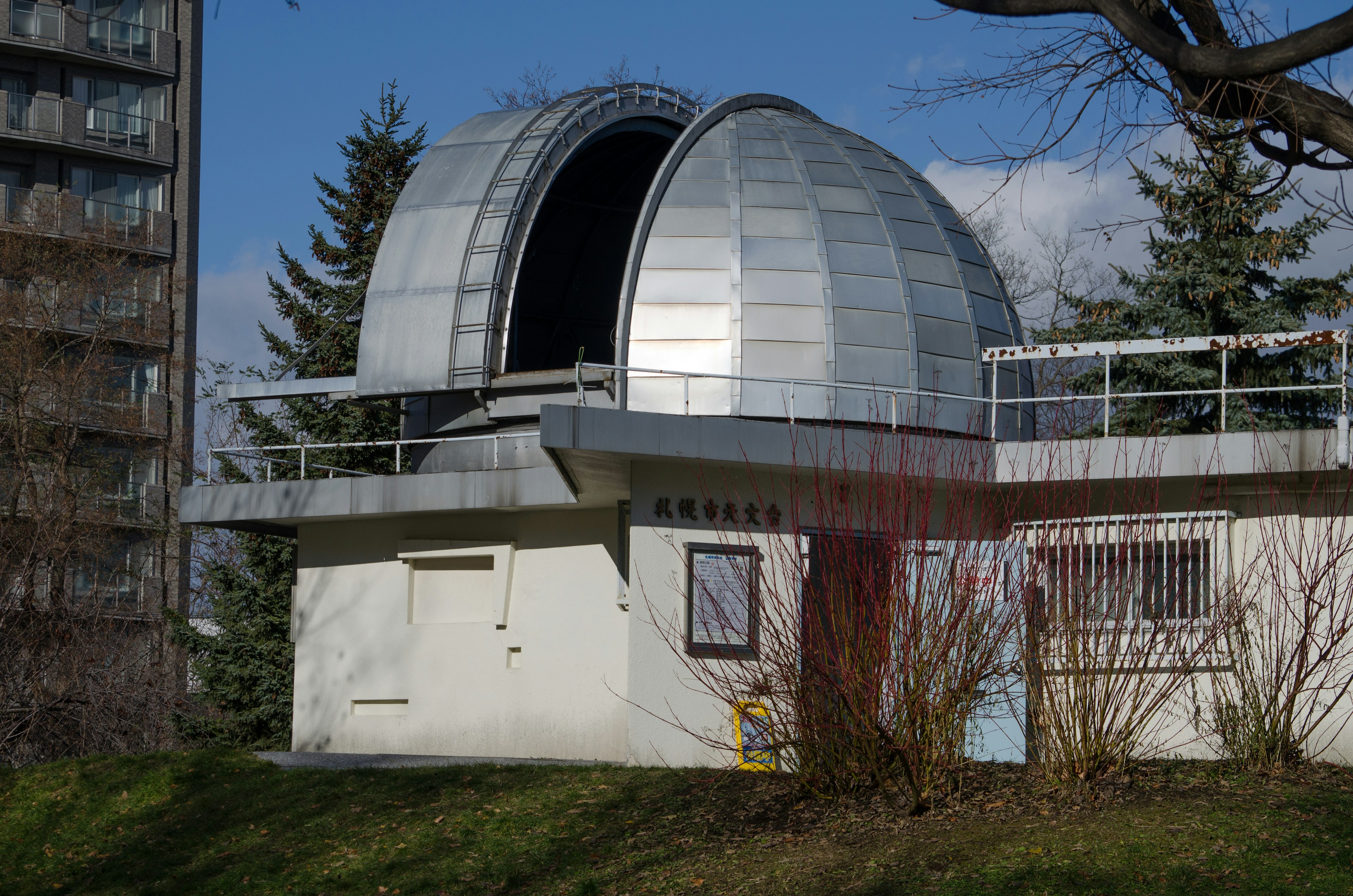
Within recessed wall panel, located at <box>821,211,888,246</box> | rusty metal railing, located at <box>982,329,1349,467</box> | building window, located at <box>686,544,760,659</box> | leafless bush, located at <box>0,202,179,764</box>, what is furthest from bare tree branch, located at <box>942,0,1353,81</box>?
leafless bush, located at <box>0,202,179,764</box>

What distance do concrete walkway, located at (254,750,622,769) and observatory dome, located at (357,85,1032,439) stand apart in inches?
170

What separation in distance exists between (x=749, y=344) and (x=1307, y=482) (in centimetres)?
628

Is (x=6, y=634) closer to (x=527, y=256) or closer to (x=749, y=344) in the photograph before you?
(x=527, y=256)

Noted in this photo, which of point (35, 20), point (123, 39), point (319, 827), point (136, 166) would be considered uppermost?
point (123, 39)

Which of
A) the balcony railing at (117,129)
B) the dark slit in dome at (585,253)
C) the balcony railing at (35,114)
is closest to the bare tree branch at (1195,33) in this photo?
the dark slit in dome at (585,253)

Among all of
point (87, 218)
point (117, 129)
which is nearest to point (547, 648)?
point (87, 218)

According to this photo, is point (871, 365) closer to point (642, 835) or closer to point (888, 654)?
point (888, 654)

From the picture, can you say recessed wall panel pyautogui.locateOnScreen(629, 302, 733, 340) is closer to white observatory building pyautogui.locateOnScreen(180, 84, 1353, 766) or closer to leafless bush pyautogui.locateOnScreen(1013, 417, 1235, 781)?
white observatory building pyautogui.locateOnScreen(180, 84, 1353, 766)

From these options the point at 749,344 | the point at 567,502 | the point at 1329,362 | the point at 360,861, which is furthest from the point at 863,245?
the point at 1329,362

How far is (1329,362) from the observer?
85.8 feet

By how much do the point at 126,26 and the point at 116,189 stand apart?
4.80 metres

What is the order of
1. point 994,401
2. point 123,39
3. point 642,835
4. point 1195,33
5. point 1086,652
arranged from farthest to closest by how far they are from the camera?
1. point 123,39
2. point 994,401
3. point 642,835
4. point 1086,652
5. point 1195,33

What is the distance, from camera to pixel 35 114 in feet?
124

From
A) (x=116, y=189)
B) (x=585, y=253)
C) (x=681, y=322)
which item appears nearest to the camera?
(x=681, y=322)
